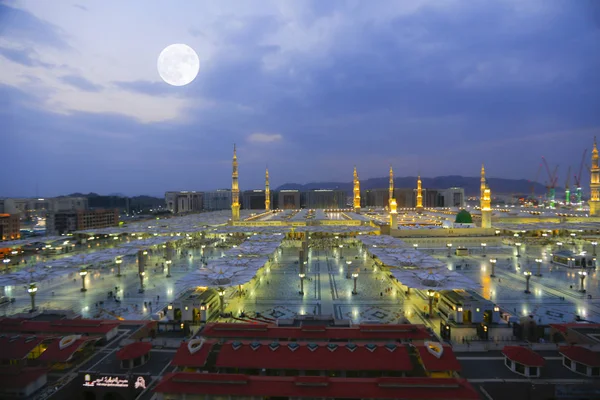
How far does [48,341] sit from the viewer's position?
454 inches

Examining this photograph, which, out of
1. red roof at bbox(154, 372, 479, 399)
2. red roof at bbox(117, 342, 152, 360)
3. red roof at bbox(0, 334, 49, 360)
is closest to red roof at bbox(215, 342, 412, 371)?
red roof at bbox(154, 372, 479, 399)

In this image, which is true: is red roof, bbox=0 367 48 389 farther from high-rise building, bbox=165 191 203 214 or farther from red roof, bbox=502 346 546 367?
high-rise building, bbox=165 191 203 214

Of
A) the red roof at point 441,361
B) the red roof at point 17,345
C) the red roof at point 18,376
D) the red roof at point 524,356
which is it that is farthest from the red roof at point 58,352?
the red roof at point 524,356

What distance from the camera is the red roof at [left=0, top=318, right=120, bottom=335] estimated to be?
12305 mm

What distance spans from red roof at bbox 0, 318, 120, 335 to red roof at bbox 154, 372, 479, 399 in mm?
5081

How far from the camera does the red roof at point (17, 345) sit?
10742 millimetres

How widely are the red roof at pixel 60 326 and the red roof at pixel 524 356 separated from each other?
42.2 ft

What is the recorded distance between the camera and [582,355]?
9.88m

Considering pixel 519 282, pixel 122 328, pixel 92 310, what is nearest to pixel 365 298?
pixel 519 282

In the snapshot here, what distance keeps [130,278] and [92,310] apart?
6559mm

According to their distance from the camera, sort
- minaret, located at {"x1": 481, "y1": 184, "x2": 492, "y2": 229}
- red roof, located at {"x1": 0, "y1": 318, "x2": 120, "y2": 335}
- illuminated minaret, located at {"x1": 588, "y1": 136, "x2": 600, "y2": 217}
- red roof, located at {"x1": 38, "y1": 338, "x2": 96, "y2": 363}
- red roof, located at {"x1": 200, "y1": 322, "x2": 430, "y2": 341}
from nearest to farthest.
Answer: red roof, located at {"x1": 38, "y1": 338, "x2": 96, "y2": 363} → red roof, located at {"x1": 200, "y1": 322, "x2": 430, "y2": 341} → red roof, located at {"x1": 0, "y1": 318, "x2": 120, "y2": 335} → minaret, located at {"x1": 481, "y1": 184, "x2": 492, "y2": 229} → illuminated minaret, located at {"x1": 588, "y1": 136, "x2": 600, "y2": 217}

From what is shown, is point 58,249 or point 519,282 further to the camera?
point 58,249

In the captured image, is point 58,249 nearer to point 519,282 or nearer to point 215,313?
point 215,313

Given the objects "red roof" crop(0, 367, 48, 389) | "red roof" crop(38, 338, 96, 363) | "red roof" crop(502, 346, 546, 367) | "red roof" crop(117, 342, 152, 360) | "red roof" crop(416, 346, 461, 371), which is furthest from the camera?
"red roof" crop(38, 338, 96, 363)
